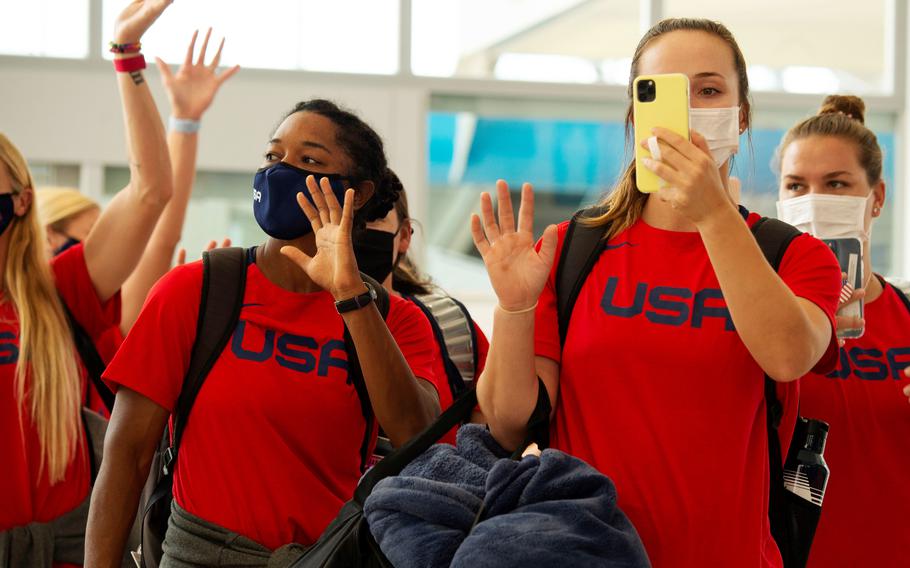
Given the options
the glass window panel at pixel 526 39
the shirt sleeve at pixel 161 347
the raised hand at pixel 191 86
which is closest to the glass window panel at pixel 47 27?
the glass window panel at pixel 526 39

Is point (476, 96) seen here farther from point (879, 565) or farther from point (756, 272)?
point (756, 272)

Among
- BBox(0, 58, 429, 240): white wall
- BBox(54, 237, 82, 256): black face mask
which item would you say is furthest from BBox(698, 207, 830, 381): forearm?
BBox(0, 58, 429, 240): white wall

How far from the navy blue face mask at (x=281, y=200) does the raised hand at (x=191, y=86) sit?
1.07 m

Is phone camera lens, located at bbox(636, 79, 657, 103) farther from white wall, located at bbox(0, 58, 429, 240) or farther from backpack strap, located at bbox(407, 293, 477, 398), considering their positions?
white wall, located at bbox(0, 58, 429, 240)

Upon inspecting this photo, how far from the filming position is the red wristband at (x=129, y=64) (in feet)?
8.64

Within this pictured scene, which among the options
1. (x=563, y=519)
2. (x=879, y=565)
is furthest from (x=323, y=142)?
(x=879, y=565)

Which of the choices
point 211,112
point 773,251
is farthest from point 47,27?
point 773,251

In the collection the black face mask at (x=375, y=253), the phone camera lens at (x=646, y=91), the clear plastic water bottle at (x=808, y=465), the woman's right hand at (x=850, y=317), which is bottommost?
the clear plastic water bottle at (x=808, y=465)

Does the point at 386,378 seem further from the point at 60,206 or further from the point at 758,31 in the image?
the point at 758,31

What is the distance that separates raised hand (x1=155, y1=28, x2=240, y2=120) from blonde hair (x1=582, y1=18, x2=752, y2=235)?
1643 mm

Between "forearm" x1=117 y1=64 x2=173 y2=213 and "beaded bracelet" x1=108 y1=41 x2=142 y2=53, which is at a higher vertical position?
"beaded bracelet" x1=108 y1=41 x2=142 y2=53

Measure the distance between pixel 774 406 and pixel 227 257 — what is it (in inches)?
A: 44.0

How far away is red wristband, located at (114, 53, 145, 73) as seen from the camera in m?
2.63

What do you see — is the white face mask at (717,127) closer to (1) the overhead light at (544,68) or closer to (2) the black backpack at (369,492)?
(2) the black backpack at (369,492)
